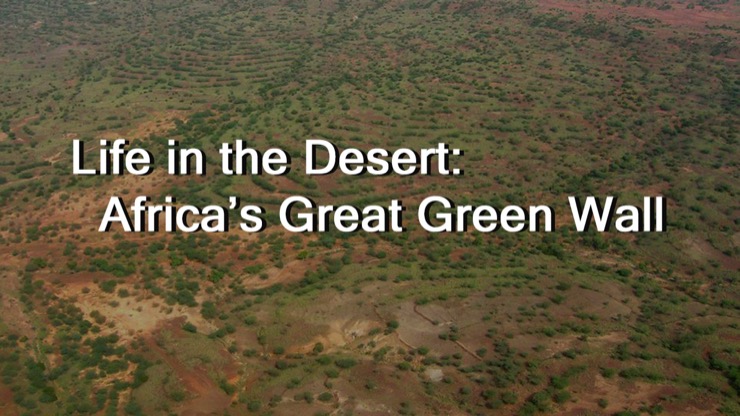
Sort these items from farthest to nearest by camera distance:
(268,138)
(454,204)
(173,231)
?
(268,138)
(454,204)
(173,231)

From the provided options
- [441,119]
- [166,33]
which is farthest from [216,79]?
[441,119]

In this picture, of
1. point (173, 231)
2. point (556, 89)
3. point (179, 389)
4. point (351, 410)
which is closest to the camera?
point (351, 410)

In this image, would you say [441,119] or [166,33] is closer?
[441,119]

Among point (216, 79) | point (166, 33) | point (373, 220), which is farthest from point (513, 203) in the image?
point (166, 33)

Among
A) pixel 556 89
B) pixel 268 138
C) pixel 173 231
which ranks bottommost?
pixel 173 231

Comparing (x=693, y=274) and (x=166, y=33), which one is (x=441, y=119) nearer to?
(x=693, y=274)

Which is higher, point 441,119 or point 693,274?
point 441,119
